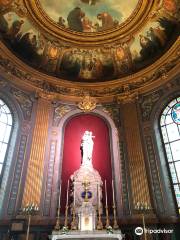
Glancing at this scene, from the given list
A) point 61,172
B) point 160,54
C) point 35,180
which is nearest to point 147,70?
point 160,54

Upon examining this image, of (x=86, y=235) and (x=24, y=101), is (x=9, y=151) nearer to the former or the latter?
(x=24, y=101)

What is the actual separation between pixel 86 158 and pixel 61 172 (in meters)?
1.44

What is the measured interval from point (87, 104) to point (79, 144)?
9.23 ft

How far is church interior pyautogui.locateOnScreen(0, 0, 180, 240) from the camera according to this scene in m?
9.47

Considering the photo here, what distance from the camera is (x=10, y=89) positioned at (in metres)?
12.5

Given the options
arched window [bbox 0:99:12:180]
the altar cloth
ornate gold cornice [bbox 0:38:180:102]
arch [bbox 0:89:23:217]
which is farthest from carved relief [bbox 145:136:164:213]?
arched window [bbox 0:99:12:180]

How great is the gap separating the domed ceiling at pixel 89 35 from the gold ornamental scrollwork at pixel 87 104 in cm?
174

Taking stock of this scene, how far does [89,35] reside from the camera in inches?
575

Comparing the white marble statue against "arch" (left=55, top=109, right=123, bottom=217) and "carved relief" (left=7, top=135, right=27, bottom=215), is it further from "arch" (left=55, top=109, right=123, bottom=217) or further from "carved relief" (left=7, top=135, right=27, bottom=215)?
"carved relief" (left=7, top=135, right=27, bottom=215)

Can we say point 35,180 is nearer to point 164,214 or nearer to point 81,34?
point 164,214

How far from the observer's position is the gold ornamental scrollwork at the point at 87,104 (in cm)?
1391

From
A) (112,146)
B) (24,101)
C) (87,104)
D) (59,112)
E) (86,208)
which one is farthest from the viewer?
(87,104)

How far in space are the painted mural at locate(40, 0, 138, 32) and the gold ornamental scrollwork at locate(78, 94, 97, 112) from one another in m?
4.40

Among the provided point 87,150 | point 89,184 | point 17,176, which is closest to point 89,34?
point 87,150
